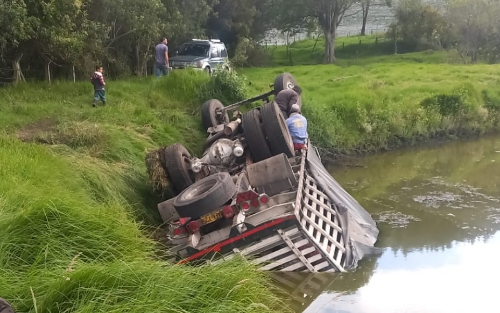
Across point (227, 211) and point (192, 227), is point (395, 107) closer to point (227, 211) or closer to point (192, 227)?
point (227, 211)

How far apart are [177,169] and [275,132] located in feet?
5.91

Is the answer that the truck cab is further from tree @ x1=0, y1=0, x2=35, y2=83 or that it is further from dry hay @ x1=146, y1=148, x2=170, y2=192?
dry hay @ x1=146, y1=148, x2=170, y2=192

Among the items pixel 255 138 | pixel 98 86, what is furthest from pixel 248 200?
pixel 98 86

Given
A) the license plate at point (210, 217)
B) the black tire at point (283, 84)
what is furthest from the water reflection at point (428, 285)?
the black tire at point (283, 84)

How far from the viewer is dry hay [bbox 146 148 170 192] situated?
786 centimetres

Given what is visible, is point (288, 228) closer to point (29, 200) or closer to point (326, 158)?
point (29, 200)

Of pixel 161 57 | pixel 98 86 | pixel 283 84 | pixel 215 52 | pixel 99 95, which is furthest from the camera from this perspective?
pixel 215 52

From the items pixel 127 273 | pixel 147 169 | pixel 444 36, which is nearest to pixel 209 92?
pixel 147 169

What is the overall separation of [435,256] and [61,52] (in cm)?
954

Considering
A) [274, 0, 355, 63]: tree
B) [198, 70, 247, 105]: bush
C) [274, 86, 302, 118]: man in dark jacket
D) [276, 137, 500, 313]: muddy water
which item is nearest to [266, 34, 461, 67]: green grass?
[274, 0, 355, 63]: tree

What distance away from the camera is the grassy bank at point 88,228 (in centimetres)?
380

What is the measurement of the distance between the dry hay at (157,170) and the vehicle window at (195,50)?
10.9 meters

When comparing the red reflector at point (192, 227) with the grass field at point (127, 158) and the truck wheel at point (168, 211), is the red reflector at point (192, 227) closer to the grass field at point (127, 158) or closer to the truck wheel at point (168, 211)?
the grass field at point (127, 158)

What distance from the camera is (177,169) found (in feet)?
25.9
